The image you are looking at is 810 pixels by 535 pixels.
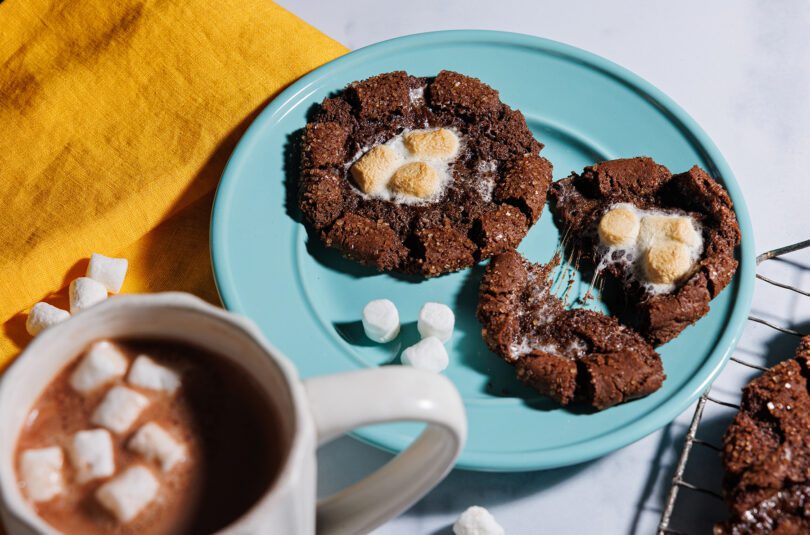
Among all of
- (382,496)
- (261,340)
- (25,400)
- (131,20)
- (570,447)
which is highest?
(131,20)

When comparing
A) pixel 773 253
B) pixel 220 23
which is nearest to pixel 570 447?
pixel 773 253

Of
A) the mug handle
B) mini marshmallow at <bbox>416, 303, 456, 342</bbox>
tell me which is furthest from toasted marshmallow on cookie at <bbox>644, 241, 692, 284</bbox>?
the mug handle

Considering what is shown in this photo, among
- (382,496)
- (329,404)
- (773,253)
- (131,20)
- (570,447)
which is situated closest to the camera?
(329,404)

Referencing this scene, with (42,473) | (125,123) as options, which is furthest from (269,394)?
(125,123)

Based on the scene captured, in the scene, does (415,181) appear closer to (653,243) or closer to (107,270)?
(653,243)

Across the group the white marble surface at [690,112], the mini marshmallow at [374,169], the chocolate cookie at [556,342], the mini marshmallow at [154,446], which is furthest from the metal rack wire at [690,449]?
the mini marshmallow at [154,446]

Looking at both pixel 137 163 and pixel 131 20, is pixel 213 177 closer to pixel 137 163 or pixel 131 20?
pixel 137 163

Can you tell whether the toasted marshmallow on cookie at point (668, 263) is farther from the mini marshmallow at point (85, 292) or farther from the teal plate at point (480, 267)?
the mini marshmallow at point (85, 292)
